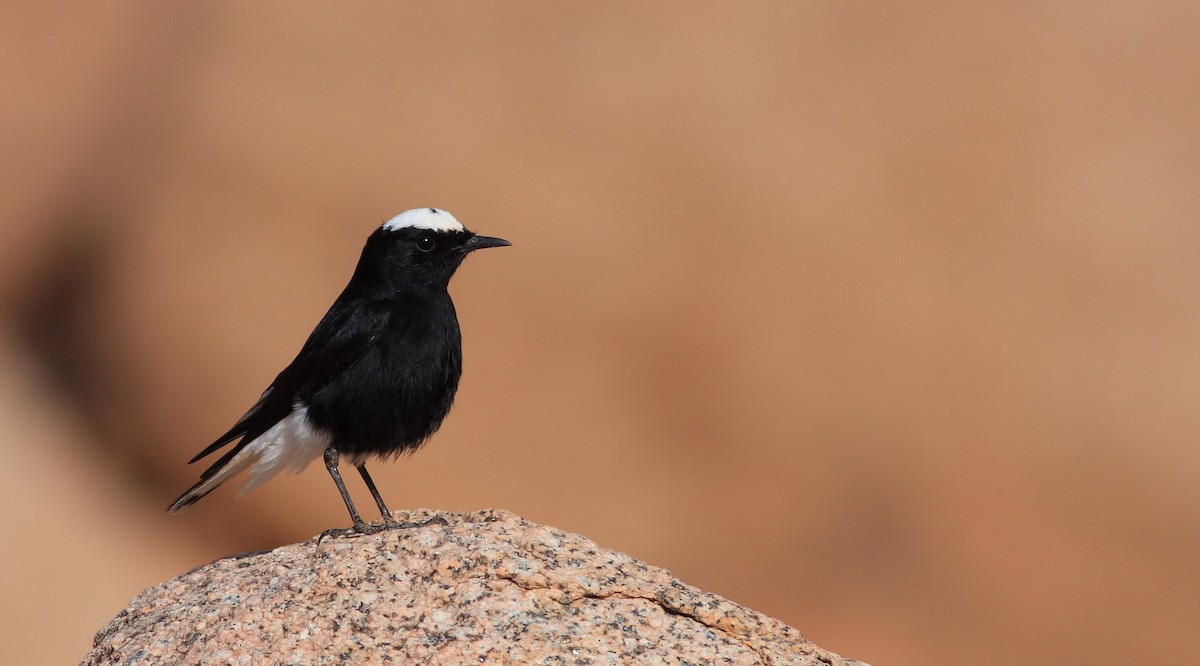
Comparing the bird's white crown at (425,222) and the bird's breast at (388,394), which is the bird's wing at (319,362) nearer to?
the bird's breast at (388,394)

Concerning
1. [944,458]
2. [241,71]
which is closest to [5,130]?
[241,71]

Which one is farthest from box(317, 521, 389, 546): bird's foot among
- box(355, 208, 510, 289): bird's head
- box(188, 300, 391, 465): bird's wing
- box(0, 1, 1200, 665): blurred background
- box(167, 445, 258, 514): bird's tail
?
box(0, 1, 1200, 665): blurred background

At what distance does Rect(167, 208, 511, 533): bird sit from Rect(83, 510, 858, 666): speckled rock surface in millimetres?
1363

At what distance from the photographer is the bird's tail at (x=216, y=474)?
643 cm

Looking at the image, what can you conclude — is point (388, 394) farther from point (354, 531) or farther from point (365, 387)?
point (354, 531)

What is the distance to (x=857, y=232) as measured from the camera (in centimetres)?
1114

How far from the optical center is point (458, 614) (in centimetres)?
434

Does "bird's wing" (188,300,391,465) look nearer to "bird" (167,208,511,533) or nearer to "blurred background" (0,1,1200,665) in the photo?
"bird" (167,208,511,533)

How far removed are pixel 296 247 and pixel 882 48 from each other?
5.81 meters

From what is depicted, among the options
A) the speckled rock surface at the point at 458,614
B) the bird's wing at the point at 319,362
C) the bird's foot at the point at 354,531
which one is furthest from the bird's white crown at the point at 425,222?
the speckled rock surface at the point at 458,614

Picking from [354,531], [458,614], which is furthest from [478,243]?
[458,614]

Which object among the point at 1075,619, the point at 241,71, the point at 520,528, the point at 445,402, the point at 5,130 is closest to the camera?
the point at 520,528

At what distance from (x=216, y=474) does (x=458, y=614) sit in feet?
8.72

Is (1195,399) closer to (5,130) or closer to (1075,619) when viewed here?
(1075,619)
